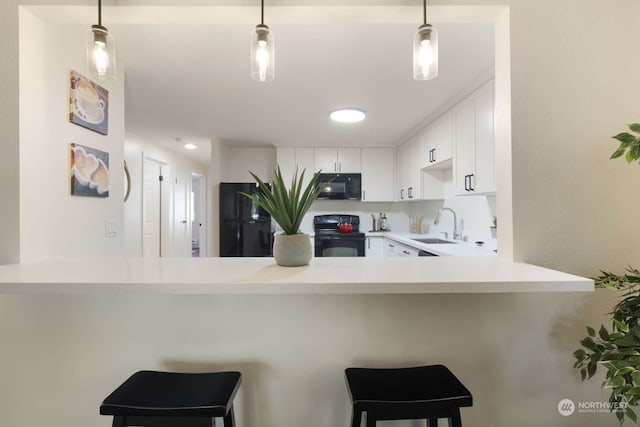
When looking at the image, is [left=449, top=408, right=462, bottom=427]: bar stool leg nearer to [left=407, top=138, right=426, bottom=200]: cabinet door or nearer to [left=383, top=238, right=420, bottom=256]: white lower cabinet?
[left=383, top=238, right=420, bottom=256]: white lower cabinet

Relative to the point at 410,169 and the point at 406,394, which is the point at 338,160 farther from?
the point at 406,394

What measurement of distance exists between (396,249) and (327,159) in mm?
1690

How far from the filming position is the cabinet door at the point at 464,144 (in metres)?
2.39

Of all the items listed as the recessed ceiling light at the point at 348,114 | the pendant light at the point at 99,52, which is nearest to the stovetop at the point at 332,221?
the recessed ceiling light at the point at 348,114

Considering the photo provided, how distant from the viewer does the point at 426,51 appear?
3.48 feet

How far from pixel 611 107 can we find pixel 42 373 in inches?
101

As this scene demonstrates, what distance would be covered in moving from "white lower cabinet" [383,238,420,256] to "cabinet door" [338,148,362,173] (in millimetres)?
1159

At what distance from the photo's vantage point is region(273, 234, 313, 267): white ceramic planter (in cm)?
114

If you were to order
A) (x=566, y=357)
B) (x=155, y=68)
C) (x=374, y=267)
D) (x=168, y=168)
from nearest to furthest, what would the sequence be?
(x=374, y=267) < (x=566, y=357) < (x=155, y=68) < (x=168, y=168)

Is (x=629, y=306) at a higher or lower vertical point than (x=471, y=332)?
higher

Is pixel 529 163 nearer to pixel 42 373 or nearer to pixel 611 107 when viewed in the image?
pixel 611 107

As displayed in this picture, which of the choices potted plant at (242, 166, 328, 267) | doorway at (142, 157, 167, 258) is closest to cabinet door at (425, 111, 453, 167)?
potted plant at (242, 166, 328, 267)

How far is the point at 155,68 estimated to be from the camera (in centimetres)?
215

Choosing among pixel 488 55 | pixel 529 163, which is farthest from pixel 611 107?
pixel 488 55
